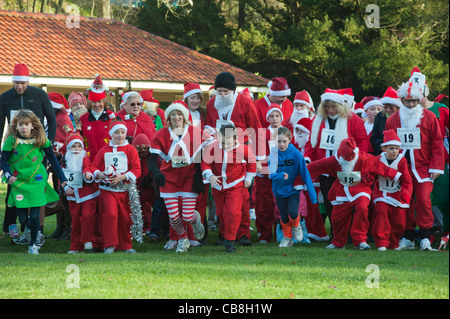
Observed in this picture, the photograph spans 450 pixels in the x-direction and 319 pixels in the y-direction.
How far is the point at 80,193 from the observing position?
9.11m

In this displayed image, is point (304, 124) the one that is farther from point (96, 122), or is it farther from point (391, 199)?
point (96, 122)

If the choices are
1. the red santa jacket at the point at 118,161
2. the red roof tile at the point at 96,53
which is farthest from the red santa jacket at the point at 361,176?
the red roof tile at the point at 96,53

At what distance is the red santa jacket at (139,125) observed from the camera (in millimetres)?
10273

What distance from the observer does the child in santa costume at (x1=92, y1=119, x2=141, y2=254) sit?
8836 mm

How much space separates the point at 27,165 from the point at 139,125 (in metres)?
1.94

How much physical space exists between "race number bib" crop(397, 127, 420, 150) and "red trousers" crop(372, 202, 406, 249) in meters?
0.79

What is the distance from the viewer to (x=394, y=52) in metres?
29.5

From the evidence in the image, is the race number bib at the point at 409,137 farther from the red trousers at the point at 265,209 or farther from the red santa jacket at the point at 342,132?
the red trousers at the point at 265,209

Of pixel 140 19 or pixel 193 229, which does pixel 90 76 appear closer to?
pixel 140 19

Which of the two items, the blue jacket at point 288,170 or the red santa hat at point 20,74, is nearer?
the blue jacket at point 288,170

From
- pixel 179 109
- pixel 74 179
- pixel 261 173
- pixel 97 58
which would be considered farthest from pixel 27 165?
pixel 97 58

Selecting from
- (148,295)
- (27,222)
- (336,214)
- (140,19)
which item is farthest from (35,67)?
(148,295)

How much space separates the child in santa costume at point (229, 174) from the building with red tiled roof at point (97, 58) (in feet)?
53.4

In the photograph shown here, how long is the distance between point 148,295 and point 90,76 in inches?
798
